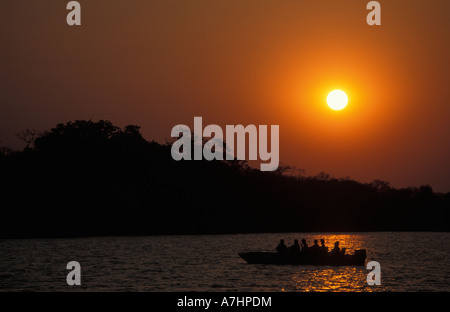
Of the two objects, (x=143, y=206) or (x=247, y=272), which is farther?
(x=143, y=206)

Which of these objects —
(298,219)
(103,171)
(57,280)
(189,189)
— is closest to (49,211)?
(103,171)

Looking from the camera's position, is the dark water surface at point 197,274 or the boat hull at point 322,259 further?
the boat hull at point 322,259

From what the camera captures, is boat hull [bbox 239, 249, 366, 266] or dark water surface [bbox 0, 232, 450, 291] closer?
dark water surface [bbox 0, 232, 450, 291]

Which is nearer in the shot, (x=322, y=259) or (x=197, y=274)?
(x=197, y=274)

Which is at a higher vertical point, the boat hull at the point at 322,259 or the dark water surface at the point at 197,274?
the boat hull at the point at 322,259

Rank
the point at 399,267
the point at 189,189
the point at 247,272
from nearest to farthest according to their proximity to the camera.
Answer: the point at 247,272 < the point at 399,267 < the point at 189,189

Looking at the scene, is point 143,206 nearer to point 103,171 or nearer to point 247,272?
point 103,171

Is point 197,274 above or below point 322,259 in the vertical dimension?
below

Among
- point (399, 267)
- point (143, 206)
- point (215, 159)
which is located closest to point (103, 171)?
point (143, 206)

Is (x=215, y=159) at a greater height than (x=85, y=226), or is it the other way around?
(x=215, y=159)

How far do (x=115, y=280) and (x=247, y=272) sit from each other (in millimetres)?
9179

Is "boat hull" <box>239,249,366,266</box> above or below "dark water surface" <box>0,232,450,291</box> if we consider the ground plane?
above

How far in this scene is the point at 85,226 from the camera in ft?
376
